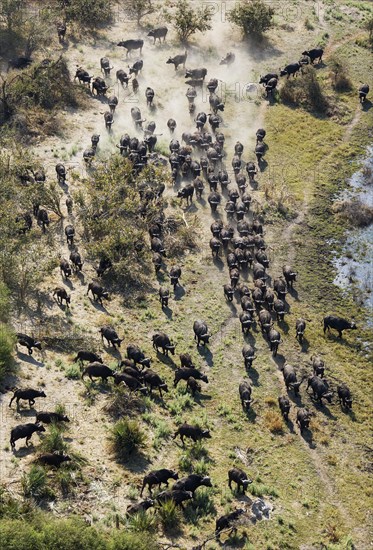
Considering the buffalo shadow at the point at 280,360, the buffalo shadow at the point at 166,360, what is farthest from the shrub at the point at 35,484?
the buffalo shadow at the point at 280,360

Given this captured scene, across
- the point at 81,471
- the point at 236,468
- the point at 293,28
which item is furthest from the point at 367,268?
the point at 293,28

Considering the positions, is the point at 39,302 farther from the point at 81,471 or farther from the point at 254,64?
the point at 254,64

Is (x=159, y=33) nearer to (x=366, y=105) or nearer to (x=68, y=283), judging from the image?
(x=366, y=105)

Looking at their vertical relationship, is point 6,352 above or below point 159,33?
above

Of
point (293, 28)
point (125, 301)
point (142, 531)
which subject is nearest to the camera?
point (142, 531)

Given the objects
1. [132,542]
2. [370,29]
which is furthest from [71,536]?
[370,29]
